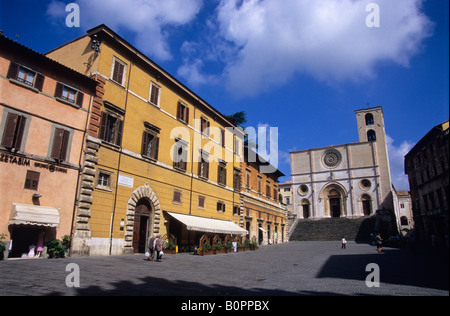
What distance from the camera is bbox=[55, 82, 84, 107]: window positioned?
14.7m

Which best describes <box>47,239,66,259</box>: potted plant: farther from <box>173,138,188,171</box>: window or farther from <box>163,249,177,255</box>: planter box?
<box>173,138,188,171</box>: window

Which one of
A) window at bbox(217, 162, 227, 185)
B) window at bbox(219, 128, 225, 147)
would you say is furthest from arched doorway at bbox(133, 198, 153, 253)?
window at bbox(219, 128, 225, 147)

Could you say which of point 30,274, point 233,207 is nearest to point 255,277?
point 30,274

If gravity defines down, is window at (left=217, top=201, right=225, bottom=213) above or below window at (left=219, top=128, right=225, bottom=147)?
below

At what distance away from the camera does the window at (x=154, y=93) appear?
65.8ft

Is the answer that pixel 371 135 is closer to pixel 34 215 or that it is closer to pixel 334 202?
pixel 334 202

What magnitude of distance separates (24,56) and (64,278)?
10.8 m

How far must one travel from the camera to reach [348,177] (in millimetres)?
54000

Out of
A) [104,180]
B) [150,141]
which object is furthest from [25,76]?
[150,141]

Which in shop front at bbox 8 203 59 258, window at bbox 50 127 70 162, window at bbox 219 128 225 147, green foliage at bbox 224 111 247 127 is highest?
green foliage at bbox 224 111 247 127

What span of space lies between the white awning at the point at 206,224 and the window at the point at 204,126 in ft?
23.3

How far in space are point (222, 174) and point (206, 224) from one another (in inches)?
254

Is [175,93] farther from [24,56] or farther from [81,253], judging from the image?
[81,253]

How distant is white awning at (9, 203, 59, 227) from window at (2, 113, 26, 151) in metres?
2.51
